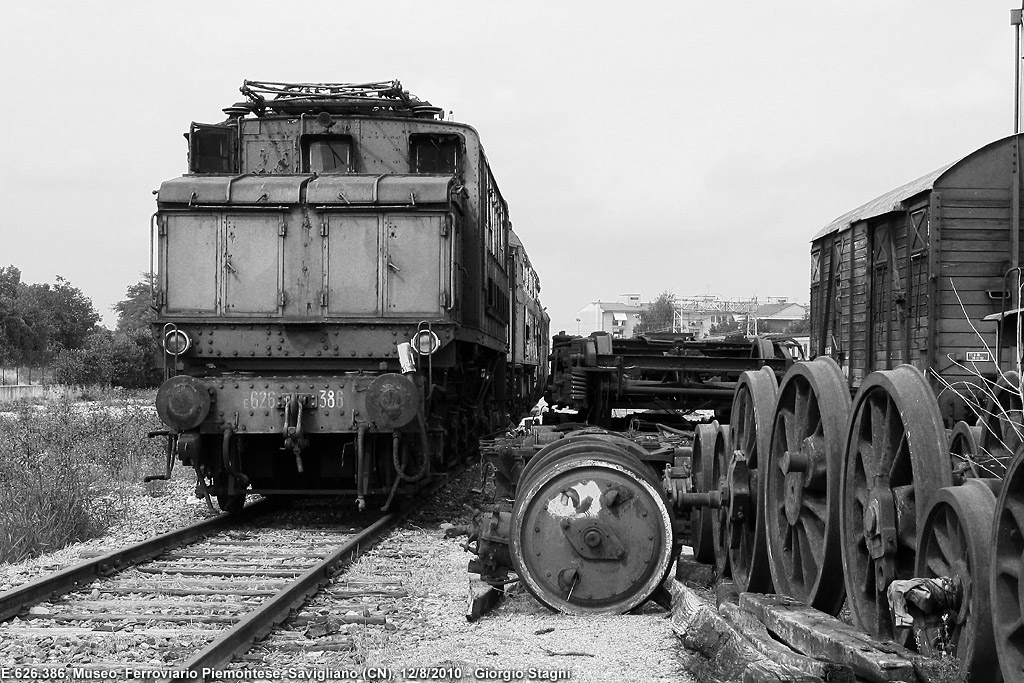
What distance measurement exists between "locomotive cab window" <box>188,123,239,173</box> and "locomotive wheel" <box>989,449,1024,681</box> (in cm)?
921

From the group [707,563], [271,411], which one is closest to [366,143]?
[271,411]

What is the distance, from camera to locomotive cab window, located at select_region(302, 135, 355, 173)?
35.7ft

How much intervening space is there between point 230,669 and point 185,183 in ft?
19.7

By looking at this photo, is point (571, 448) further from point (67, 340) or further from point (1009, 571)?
point (67, 340)

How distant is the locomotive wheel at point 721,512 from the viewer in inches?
251

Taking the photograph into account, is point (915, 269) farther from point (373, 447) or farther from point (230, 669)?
point (230, 669)

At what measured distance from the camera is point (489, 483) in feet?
42.9

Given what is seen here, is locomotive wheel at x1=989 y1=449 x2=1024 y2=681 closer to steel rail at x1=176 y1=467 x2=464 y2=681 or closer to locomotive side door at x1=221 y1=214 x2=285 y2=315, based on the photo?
steel rail at x1=176 y1=467 x2=464 y2=681

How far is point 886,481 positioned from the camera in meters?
4.21

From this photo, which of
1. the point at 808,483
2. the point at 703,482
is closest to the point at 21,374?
the point at 703,482

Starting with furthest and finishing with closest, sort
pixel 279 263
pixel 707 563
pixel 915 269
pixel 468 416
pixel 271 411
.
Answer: pixel 468 416 < pixel 915 269 < pixel 279 263 < pixel 271 411 < pixel 707 563

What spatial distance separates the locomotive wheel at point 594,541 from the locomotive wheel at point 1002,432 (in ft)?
5.76

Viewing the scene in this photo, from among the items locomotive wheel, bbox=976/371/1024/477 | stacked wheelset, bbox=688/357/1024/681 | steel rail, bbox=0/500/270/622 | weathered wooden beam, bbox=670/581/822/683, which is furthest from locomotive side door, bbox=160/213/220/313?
locomotive wheel, bbox=976/371/1024/477

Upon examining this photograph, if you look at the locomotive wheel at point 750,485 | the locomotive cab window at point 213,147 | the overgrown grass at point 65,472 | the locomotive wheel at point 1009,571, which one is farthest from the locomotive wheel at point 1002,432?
the locomotive cab window at point 213,147
